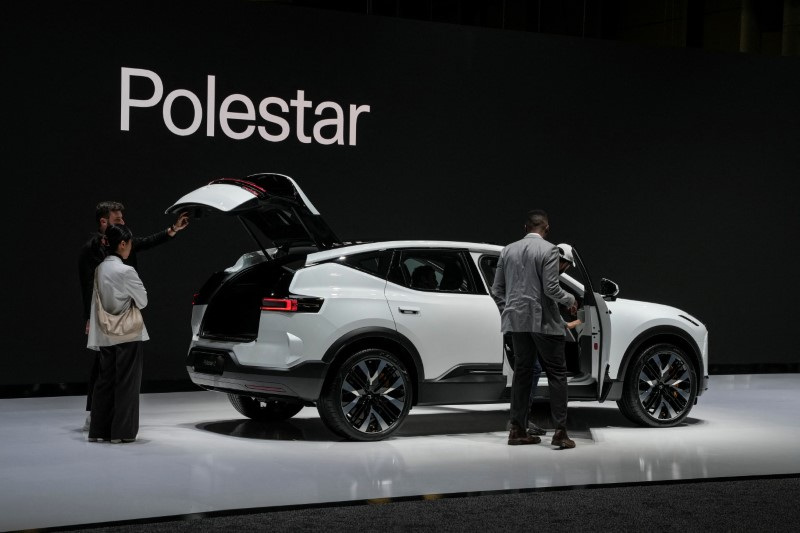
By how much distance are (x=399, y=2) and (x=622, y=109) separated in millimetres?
2900

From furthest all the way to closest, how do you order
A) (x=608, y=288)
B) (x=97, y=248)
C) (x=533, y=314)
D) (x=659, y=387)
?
(x=659, y=387) → (x=608, y=288) → (x=97, y=248) → (x=533, y=314)

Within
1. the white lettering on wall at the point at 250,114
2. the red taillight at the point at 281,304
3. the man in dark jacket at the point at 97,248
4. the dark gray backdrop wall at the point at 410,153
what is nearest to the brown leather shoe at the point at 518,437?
the red taillight at the point at 281,304

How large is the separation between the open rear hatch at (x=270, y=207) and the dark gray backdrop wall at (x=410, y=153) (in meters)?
2.41

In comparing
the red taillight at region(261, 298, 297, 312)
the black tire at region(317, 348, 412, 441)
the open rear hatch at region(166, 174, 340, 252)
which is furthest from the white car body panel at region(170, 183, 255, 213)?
the black tire at region(317, 348, 412, 441)

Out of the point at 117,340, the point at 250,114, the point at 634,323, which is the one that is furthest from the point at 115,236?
the point at 634,323

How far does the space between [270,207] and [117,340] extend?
4.72 feet

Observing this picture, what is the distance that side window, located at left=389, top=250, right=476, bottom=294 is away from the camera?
8.78 meters

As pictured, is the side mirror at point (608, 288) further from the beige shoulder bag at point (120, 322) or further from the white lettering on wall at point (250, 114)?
the white lettering on wall at point (250, 114)

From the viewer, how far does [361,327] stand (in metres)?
8.38

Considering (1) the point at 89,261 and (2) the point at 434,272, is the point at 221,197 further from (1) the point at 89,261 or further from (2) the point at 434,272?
(2) the point at 434,272

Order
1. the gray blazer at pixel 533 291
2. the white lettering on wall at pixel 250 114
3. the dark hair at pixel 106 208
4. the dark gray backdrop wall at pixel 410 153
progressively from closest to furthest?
the gray blazer at pixel 533 291, the dark hair at pixel 106 208, the dark gray backdrop wall at pixel 410 153, the white lettering on wall at pixel 250 114

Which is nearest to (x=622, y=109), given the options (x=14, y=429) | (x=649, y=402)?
(x=649, y=402)

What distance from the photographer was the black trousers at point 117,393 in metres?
8.33

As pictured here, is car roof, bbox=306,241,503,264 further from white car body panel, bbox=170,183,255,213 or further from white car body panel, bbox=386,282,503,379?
white car body panel, bbox=170,183,255,213
